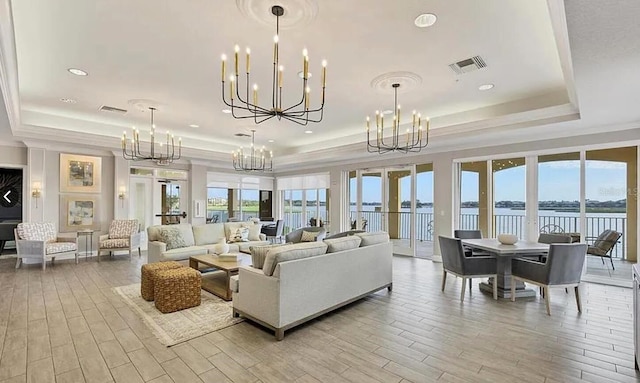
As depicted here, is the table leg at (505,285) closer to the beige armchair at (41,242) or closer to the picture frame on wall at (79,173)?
the beige armchair at (41,242)

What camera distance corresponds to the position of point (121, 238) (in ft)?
25.0

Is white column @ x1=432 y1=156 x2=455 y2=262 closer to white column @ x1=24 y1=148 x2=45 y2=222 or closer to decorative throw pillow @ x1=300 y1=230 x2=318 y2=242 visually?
decorative throw pillow @ x1=300 y1=230 x2=318 y2=242

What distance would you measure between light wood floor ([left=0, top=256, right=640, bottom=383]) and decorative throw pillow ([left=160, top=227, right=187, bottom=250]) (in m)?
1.61

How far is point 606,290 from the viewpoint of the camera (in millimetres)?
5027

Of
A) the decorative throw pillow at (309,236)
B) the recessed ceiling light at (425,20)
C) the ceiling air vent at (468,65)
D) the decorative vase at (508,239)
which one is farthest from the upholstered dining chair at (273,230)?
the recessed ceiling light at (425,20)

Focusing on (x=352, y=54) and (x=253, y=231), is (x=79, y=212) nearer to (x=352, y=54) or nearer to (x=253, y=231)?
(x=253, y=231)

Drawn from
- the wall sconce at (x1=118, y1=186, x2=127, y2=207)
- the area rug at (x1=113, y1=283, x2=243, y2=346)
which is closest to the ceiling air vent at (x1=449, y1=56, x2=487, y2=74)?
the area rug at (x1=113, y1=283, x2=243, y2=346)

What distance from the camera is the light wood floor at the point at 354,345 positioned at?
101 inches

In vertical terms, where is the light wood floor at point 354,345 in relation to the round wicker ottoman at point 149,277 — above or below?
below

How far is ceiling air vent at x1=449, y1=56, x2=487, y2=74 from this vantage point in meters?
3.87

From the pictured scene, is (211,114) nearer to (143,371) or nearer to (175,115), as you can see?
(175,115)

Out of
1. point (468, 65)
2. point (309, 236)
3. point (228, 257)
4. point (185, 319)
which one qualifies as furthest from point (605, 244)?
point (185, 319)

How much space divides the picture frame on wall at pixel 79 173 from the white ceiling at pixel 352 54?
128 cm

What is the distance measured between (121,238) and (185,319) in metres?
5.15
